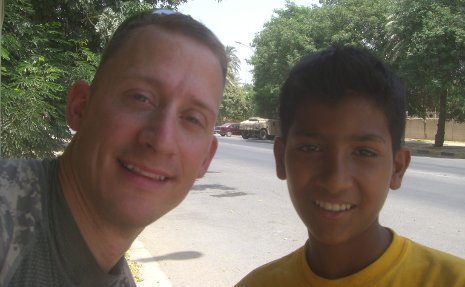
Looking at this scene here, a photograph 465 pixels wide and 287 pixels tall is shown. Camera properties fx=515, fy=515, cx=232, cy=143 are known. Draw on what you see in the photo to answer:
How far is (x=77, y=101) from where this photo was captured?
5.32ft

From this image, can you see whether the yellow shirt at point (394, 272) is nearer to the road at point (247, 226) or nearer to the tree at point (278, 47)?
the road at point (247, 226)

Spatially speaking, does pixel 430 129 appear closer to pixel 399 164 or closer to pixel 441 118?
pixel 441 118

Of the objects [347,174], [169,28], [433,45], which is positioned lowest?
[347,174]

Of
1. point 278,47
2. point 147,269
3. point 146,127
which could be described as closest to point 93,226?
point 146,127

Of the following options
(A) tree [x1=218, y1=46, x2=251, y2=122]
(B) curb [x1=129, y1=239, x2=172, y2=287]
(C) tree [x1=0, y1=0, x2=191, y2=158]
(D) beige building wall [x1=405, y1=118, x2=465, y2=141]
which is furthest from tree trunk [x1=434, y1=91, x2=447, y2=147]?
(A) tree [x1=218, y1=46, x2=251, y2=122]

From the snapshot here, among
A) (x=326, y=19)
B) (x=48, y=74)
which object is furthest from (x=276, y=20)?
(x=48, y=74)

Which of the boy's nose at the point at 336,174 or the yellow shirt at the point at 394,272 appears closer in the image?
the yellow shirt at the point at 394,272

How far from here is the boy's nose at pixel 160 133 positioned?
1.38 metres

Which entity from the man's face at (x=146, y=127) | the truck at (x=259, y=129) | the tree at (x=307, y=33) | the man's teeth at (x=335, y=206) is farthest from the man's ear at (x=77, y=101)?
the truck at (x=259, y=129)

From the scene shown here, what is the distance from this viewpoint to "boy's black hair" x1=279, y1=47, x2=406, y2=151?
168 centimetres

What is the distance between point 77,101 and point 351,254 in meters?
1.01

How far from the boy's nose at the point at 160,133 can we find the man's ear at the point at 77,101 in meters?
0.31

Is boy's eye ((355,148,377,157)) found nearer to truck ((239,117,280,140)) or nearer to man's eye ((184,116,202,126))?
man's eye ((184,116,202,126))

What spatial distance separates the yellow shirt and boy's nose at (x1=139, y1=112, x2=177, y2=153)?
2.05 ft
